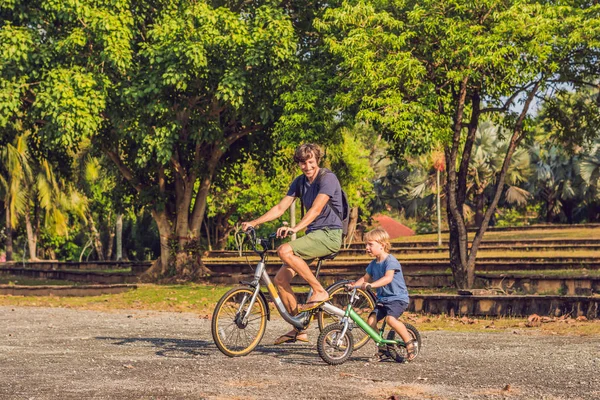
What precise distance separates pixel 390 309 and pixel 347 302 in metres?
0.46

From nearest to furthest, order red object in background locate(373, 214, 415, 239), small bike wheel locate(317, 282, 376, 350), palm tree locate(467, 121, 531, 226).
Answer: small bike wheel locate(317, 282, 376, 350), palm tree locate(467, 121, 531, 226), red object in background locate(373, 214, 415, 239)

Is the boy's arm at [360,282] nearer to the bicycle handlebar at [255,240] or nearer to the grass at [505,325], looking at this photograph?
the bicycle handlebar at [255,240]

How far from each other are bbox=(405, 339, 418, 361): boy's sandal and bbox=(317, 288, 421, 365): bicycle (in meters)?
0.02

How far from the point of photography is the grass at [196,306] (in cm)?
1283

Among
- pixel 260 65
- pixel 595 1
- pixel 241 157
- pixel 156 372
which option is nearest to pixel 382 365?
pixel 156 372

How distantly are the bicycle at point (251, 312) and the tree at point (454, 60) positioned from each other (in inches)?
395

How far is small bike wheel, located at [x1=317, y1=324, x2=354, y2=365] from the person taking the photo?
8617mm

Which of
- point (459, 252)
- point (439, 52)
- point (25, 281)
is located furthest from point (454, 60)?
point (25, 281)

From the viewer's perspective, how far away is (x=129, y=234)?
62.4 m

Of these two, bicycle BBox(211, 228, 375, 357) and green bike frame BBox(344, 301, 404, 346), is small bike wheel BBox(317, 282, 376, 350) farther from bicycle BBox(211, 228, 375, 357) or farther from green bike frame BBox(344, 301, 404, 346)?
green bike frame BBox(344, 301, 404, 346)

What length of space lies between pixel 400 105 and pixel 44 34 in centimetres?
1048

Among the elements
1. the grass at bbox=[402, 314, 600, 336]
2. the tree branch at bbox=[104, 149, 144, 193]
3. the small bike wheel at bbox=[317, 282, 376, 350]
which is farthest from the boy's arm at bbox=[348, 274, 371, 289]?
the tree branch at bbox=[104, 149, 144, 193]

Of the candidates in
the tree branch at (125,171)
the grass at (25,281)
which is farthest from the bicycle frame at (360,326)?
the grass at (25,281)

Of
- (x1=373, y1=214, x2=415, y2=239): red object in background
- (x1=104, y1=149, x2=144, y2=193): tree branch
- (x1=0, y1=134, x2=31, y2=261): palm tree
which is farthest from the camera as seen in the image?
(x1=373, y1=214, x2=415, y2=239): red object in background
